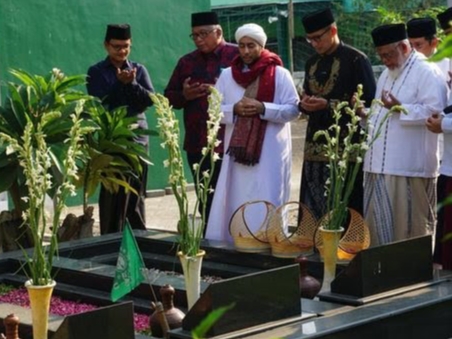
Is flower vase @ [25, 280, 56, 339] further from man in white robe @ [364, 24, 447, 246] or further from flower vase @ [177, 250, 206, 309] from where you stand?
man in white robe @ [364, 24, 447, 246]

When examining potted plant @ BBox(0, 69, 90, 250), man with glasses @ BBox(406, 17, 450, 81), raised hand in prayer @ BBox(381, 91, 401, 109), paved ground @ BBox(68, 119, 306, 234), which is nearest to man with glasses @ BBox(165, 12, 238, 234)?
potted plant @ BBox(0, 69, 90, 250)

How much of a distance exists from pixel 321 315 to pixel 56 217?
3.78 feet

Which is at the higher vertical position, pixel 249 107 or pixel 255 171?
pixel 249 107

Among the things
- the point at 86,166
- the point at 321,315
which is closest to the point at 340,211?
the point at 321,315

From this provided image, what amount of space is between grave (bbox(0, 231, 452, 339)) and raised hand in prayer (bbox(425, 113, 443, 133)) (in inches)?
31.0

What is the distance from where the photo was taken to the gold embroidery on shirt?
660cm

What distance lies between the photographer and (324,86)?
262 inches

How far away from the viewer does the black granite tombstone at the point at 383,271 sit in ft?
16.0

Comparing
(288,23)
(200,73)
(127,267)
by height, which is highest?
(288,23)

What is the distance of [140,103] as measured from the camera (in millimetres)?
7703

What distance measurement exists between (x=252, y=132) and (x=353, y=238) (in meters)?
1.28

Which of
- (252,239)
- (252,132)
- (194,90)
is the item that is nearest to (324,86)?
(252,132)

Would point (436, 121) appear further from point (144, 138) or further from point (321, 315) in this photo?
point (144, 138)

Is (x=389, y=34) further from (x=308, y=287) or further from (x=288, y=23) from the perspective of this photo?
(x=288, y=23)
